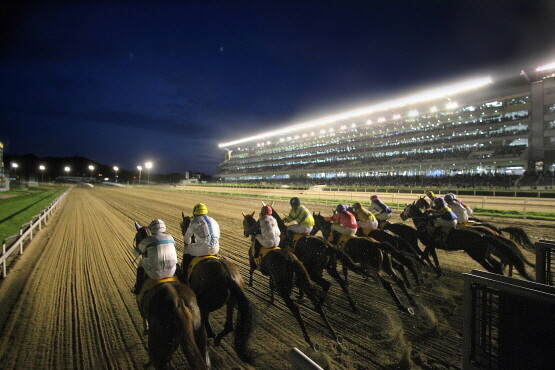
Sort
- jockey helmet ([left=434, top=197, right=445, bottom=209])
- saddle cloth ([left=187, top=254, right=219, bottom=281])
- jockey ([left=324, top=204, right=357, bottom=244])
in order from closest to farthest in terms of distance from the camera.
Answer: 1. saddle cloth ([left=187, top=254, right=219, bottom=281])
2. jockey ([left=324, top=204, right=357, bottom=244])
3. jockey helmet ([left=434, top=197, right=445, bottom=209])

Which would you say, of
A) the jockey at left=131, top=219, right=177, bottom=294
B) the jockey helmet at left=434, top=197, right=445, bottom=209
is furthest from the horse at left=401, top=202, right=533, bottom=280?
the jockey at left=131, top=219, right=177, bottom=294

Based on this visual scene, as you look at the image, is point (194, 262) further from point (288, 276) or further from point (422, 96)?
point (422, 96)

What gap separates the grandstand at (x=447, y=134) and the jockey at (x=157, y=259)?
36.0 metres

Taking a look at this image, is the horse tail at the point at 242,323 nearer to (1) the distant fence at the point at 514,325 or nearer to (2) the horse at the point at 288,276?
(2) the horse at the point at 288,276

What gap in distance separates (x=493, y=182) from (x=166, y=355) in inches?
1329

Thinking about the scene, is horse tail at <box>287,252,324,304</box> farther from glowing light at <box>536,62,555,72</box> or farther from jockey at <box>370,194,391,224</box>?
glowing light at <box>536,62,555,72</box>

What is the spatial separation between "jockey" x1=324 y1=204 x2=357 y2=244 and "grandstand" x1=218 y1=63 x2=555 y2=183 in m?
32.2

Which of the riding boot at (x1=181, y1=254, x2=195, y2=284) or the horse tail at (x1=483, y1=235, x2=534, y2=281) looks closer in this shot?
the riding boot at (x1=181, y1=254, x2=195, y2=284)

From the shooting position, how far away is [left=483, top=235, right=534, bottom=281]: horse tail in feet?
18.5

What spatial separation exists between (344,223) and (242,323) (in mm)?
3227

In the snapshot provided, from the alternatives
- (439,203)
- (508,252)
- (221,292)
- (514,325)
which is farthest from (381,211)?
(514,325)

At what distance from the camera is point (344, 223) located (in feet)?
19.7

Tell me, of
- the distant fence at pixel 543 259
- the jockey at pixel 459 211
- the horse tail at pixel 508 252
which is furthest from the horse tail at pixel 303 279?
the jockey at pixel 459 211

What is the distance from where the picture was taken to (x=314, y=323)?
440 centimetres
